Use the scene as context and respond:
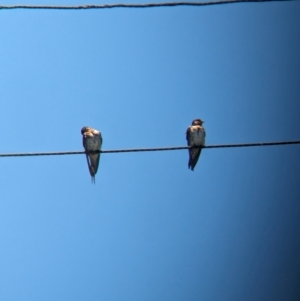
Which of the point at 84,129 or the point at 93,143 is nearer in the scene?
the point at 93,143

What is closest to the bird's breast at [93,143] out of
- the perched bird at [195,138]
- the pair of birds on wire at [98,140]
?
the pair of birds on wire at [98,140]

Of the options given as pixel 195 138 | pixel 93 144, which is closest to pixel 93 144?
pixel 93 144

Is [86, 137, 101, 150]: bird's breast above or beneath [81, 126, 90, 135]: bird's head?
beneath

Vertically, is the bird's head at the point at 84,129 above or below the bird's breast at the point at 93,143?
above

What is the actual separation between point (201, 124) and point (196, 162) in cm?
76

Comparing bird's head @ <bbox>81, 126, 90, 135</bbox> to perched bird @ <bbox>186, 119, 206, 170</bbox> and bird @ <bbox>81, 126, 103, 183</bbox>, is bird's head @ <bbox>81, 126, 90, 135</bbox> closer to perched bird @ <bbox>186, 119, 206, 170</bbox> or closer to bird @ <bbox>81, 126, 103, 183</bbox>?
bird @ <bbox>81, 126, 103, 183</bbox>

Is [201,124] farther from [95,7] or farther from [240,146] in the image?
[95,7]

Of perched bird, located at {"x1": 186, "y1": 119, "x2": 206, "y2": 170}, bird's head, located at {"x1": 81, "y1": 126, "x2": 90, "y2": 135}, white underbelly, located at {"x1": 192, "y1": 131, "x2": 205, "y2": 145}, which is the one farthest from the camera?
bird's head, located at {"x1": 81, "y1": 126, "x2": 90, "y2": 135}

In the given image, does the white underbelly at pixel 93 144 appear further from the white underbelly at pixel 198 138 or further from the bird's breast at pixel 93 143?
the white underbelly at pixel 198 138

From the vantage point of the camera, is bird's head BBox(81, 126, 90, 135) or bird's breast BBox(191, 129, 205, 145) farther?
bird's head BBox(81, 126, 90, 135)

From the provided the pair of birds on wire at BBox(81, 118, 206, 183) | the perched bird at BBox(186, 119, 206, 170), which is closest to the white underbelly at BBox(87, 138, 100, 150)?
the pair of birds on wire at BBox(81, 118, 206, 183)

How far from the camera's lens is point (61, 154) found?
784 centimetres

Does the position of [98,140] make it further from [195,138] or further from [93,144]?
[195,138]

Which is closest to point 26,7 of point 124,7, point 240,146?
point 124,7
